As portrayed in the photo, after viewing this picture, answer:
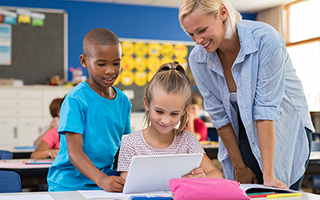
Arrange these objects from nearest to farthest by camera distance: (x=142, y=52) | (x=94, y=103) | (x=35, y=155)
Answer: (x=94, y=103)
(x=35, y=155)
(x=142, y=52)

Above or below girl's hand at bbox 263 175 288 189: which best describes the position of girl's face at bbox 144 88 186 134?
above

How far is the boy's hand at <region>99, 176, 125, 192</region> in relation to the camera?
4.52 feet

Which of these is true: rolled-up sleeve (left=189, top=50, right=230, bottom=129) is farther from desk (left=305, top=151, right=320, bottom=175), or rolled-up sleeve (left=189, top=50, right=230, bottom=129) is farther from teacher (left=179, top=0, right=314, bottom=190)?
desk (left=305, top=151, right=320, bottom=175)

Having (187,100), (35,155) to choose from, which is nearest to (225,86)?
(187,100)

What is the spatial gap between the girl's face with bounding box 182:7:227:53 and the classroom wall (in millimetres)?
5455

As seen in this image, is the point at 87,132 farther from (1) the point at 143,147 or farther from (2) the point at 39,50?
(2) the point at 39,50

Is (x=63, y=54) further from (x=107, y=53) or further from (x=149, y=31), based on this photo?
(x=107, y=53)

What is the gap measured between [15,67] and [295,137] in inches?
222

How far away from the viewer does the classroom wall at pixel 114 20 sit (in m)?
6.92

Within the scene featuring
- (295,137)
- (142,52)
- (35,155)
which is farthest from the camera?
(142,52)

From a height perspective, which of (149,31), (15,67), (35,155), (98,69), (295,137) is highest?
(149,31)

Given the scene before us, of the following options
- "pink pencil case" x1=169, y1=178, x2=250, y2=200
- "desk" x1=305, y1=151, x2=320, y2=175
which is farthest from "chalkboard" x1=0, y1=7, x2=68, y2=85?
"pink pencil case" x1=169, y1=178, x2=250, y2=200

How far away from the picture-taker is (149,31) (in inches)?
292

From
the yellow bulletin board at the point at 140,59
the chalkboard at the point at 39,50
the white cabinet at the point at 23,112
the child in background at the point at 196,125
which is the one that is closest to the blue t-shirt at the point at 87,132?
the child in background at the point at 196,125
